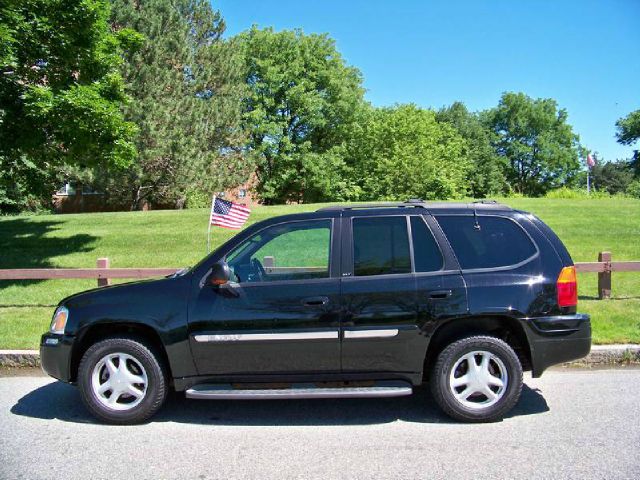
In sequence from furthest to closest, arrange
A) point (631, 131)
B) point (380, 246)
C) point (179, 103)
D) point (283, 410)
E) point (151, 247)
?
point (631, 131)
point (179, 103)
point (151, 247)
point (283, 410)
point (380, 246)

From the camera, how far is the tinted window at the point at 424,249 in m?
4.57

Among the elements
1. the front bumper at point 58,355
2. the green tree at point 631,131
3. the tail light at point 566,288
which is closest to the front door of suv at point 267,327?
the front bumper at point 58,355

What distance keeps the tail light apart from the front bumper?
166 inches

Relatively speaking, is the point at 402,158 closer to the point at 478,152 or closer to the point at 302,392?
the point at 478,152

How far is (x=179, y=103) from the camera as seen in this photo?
24594 millimetres

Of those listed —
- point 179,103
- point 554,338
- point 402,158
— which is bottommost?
point 554,338

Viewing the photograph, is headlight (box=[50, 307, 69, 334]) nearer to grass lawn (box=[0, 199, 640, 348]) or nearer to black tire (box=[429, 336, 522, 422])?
grass lawn (box=[0, 199, 640, 348])

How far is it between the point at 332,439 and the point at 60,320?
261 cm

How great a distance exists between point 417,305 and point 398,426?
1.02 meters

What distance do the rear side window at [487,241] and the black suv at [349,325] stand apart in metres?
0.01

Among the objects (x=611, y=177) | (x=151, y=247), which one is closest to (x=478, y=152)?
(x=611, y=177)

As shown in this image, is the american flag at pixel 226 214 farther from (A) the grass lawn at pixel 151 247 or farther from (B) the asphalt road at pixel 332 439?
(B) the asphalt road at pixel 332 439

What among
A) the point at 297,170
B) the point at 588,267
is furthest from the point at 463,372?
the point at 297,170

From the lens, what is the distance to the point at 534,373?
4.53 m
